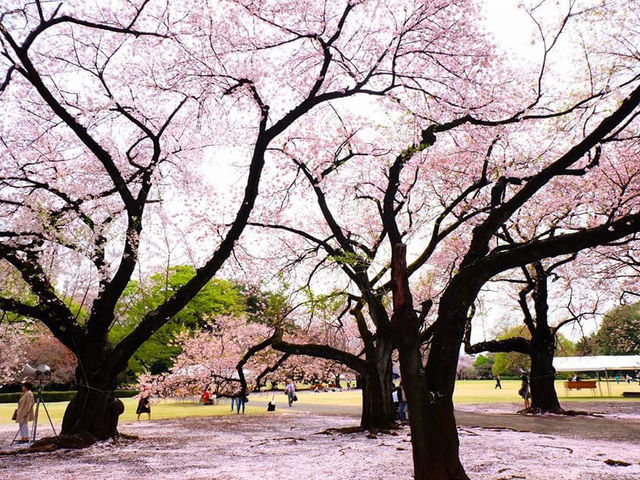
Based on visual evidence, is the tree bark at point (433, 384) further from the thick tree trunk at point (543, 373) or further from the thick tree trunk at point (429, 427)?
the thick tree trunk at point (543, 373)

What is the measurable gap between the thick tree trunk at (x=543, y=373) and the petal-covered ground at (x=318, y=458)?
→ 6.06 metres

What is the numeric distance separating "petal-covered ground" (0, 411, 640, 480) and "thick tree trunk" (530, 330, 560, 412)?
19.9 ft

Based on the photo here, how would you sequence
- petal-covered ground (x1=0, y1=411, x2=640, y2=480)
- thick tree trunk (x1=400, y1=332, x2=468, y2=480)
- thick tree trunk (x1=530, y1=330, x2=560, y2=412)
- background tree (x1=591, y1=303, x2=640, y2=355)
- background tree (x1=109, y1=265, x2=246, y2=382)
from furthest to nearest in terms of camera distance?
background tree (x1=109, y1=265, x2=246, y2=382), background tree (x1=591, y1=303, x2=640, y2=355), thick tree trunk (x1=530, y1=330, x2=560, y2=412), petal-covered ground (x1=0, y1=411, x2=640, y2=480), thick tree trunk (x1=400, y1=332, x2=468, y2=480)

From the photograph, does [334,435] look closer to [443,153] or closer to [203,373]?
[203,373]

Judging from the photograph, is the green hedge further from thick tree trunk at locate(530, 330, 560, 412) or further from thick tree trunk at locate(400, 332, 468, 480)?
thick tree trunk at locate(400, 332, 468, 480)

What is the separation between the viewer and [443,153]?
44.7 feet

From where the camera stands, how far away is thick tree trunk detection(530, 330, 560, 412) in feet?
58.6

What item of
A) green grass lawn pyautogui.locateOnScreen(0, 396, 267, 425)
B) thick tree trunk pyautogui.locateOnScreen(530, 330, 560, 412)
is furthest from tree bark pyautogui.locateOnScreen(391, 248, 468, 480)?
green grass lawn pyautogui.locateOnScreen(0, 396, 267, 425)

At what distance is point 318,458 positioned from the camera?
899 cm

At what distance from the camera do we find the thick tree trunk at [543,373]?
17859 mm

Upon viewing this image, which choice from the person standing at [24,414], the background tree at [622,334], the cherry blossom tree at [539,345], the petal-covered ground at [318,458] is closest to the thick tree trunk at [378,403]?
the petal-covered ground at [318,458]

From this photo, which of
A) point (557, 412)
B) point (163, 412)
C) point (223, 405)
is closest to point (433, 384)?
point (557, 412)

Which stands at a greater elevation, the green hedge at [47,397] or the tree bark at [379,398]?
the tree bark at [379,398]

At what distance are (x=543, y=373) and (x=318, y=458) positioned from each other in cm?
1238
